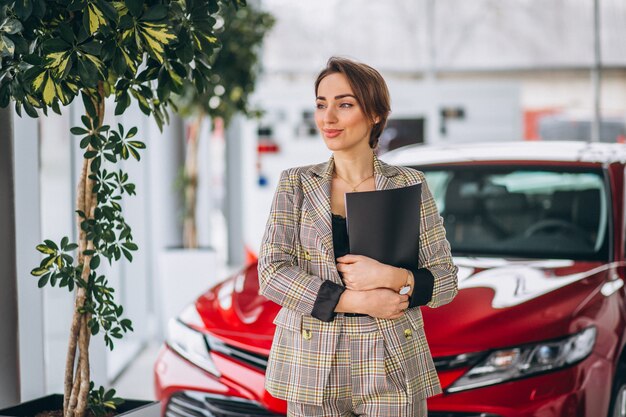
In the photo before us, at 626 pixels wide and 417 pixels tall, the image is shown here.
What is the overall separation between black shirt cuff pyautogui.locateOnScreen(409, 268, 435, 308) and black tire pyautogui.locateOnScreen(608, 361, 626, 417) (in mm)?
1221

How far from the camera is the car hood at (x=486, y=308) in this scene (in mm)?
2764

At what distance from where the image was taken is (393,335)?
1.97 metres

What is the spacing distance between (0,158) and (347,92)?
1260 millimetres

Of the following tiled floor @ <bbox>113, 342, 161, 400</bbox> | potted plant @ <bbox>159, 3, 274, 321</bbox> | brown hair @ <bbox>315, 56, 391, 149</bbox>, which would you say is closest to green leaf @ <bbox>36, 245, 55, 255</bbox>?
brown hair @ <bbox>315, 56, 391, 149</bbox>

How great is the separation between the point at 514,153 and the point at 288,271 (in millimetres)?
2193

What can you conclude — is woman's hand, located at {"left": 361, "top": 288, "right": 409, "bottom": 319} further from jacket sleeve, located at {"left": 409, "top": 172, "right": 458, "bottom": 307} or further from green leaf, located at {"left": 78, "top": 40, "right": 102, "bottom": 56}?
green leaf, located at {"left": 78, "top": 40, "right": 102, "bottom": 56}

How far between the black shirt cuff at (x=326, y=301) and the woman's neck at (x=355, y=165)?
29 cm

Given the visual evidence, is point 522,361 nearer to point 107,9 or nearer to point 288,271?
point 288,271

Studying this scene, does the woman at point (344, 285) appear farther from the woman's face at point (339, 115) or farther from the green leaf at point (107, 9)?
the green leaf at point (107, 9)

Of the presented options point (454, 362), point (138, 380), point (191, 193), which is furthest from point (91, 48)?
point (191, 193)

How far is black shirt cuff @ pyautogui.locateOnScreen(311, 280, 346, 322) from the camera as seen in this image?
1.92 metres

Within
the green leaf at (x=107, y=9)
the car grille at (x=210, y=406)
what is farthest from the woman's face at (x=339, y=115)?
the car grille at (x=210, y=406)

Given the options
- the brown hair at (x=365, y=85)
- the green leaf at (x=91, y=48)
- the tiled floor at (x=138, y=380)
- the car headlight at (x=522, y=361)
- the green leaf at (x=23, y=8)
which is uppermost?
the green leaf at (x=23, y=8)

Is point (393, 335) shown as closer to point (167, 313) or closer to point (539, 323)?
point (539, 323)
